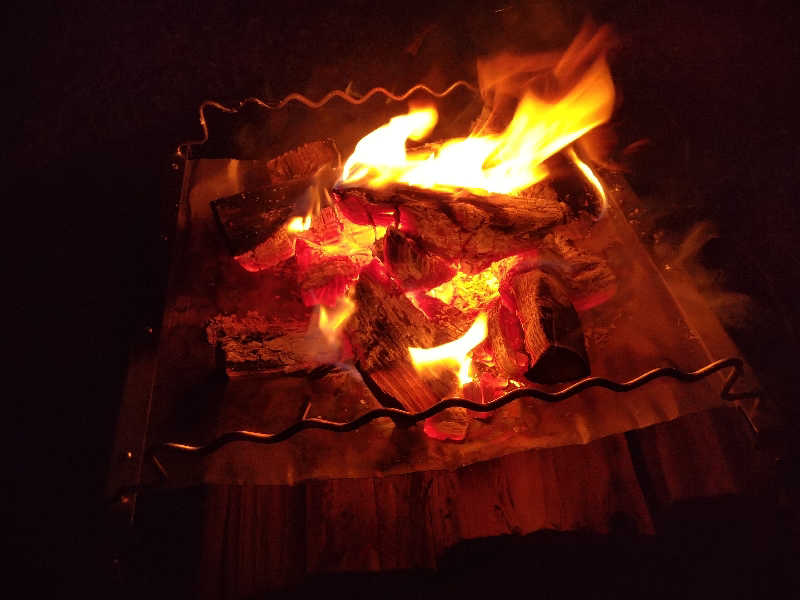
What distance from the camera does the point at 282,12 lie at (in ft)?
11.2

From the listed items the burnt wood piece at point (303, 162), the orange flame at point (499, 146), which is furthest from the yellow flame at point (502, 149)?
the burnt wood piece at point (303, 162)

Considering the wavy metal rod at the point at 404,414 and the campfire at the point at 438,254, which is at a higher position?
the campfire at the point at 438,254

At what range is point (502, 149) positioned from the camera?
6.54ft

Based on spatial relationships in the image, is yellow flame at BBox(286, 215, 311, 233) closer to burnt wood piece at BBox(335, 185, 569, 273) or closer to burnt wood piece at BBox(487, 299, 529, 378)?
burnt wood piece at BBox(335, 185, 569, 273)

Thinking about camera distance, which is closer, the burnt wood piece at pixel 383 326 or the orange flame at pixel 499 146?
the burnt wood piece at pixel 383 326

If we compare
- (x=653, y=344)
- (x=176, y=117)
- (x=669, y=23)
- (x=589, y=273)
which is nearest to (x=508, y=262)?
(x=589, y=273)

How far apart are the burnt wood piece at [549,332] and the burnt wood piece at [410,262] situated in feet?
0.91

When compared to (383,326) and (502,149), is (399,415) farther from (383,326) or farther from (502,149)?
(502,149)

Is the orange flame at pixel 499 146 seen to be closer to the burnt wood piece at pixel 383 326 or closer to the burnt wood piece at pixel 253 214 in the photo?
the burnt wood piece at pixel 253 214

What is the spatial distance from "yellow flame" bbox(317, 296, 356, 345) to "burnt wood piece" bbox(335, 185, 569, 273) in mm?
327

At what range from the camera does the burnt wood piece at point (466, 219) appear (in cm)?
170

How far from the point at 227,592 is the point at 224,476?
310 millimetres

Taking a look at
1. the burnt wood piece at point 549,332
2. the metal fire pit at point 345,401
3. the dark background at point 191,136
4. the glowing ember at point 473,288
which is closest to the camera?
the metal fire pit at point 345,401

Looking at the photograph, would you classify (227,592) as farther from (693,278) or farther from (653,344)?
(693,278)
